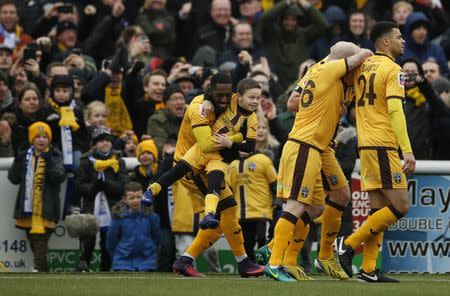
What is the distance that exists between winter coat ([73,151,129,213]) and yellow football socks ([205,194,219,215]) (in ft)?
10.3

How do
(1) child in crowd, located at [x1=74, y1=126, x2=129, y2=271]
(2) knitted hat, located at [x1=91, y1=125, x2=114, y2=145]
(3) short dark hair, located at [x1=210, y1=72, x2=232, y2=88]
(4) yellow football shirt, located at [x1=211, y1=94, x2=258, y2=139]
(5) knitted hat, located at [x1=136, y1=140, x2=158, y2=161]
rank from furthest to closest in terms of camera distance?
(5) knitted hat, located at [x1=136, y1=140, x2=158, y2=161] < (2) knitted hat, located at [x1=91, y1=125, x2=114, y2=145] < (1) child in crowd, located at [x1=74, y1=126, x2=129, y2=271] < (4) yellow football shirt, located at [x1=211, y1=94, x2=258, y2=139] < (3) short dark hair, located at [x1=210, y1=72, x2=232, y2=88]

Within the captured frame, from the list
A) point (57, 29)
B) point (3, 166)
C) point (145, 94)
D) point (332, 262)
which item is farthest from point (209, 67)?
point (332, 262)

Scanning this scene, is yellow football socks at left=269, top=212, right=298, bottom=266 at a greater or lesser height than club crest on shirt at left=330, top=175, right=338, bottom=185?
lesser

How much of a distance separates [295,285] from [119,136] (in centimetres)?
667

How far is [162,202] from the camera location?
1853 cm

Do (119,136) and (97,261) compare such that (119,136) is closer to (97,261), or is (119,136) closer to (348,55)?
(97,261)

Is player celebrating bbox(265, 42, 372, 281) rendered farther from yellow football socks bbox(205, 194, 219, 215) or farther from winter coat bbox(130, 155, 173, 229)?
winter coat bbox(130, 155, 173, 229)

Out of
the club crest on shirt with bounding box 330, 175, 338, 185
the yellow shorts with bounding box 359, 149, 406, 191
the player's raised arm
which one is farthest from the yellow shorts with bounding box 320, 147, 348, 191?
the player's raised arm

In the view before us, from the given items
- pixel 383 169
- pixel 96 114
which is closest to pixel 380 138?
pixel 383 169

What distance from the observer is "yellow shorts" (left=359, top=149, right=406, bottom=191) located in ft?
47.1

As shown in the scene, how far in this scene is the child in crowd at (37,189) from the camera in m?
18.0

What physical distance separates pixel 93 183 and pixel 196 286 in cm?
457

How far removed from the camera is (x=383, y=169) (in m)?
14.3

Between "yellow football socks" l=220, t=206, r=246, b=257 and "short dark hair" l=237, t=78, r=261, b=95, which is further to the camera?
"yellow football socks" l=220, t=206, r=246, b=257
